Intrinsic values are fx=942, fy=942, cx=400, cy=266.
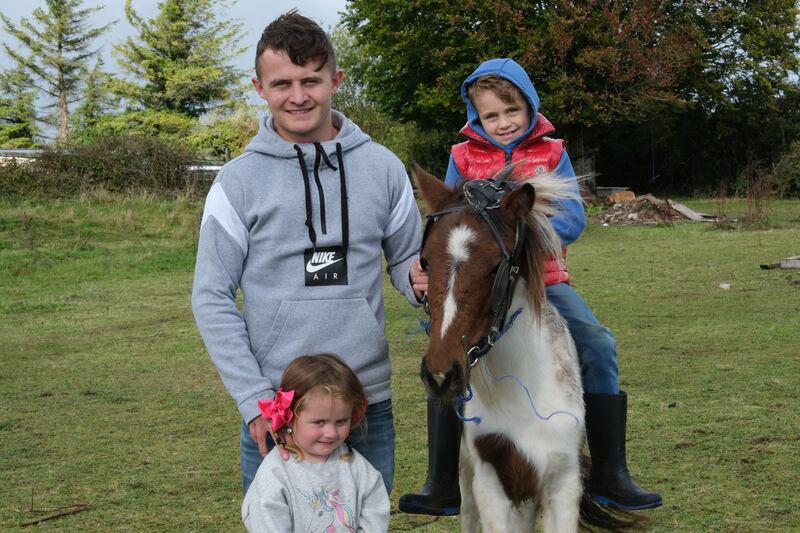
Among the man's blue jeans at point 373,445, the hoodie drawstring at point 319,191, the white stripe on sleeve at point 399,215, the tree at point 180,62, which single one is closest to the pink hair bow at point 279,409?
the man's blue jeans at point 373,445

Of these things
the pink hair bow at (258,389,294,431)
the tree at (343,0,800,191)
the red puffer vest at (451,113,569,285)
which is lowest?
the pink hair bow at (258,389,294,431)

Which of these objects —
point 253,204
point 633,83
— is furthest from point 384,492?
point 633,83

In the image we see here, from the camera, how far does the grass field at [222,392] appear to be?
189 inches

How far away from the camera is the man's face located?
2732mm

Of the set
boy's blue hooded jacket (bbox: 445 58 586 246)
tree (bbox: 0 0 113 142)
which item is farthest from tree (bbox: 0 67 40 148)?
boy's blue hooded jacket (bbox: 445 58 586 246)

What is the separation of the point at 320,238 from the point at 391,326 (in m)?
7.08

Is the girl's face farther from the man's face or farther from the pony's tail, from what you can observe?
the pony's tail

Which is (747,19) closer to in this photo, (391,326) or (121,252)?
(121,252)

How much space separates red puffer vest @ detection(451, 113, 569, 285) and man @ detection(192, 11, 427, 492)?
80cm

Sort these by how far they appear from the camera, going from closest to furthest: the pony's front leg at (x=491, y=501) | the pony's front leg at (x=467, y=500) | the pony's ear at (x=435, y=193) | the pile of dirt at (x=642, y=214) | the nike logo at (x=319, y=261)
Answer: the nike logo at (x=319, y=261) < the pony's ear at (x=435, y=193) < the pony's front leg at (x=491, y=501) < the pony's front leg at (x=467, y=500) < the pile of dirt at (x=642, y=214)

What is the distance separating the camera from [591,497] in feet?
12.4

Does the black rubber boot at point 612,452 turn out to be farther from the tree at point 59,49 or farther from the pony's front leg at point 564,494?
the tree at point 59,49

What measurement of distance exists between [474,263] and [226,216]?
0.73 metres

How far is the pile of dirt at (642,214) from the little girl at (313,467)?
18656 mm
